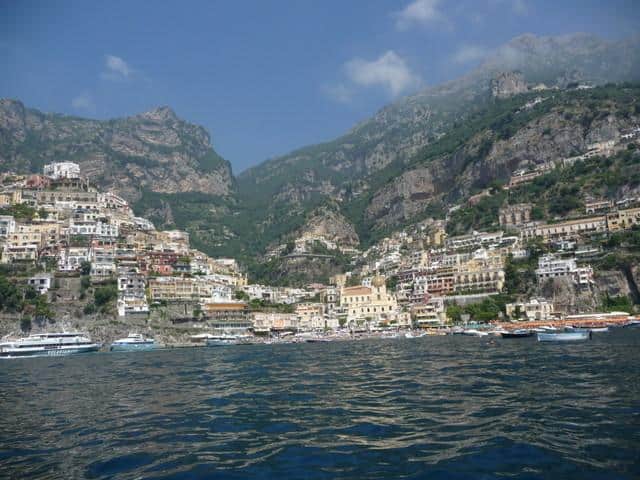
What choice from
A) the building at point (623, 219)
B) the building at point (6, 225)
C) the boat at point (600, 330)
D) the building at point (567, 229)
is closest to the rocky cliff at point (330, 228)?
the building at point (567, 229)

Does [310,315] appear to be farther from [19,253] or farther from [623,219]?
[623,219]

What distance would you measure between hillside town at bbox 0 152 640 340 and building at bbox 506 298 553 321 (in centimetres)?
16

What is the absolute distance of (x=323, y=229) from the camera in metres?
158

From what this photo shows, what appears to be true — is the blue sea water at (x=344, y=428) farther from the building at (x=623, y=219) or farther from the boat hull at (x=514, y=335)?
the building at (x=623, y=219)

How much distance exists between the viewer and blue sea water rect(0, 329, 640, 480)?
8.74 meters

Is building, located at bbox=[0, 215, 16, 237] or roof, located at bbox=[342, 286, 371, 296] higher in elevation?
building, located at bbox=[0, 215, 16, 237]

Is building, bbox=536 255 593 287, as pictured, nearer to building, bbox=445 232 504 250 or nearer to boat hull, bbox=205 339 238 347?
building, bbox=445 232 504 250

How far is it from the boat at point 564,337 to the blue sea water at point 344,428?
24.8 metres

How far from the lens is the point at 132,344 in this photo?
212 ft

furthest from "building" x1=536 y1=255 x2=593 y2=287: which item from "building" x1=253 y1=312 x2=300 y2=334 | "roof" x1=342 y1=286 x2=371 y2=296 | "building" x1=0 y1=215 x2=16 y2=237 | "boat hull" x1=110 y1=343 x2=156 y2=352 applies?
"building" x1=0 y1=215 x2=16 y2=237

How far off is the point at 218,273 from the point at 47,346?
50.2m

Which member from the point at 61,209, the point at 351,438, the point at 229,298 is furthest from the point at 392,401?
the point at 61,209

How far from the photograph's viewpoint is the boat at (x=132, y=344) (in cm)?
6359

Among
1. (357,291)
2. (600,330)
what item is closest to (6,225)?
(357,291)
